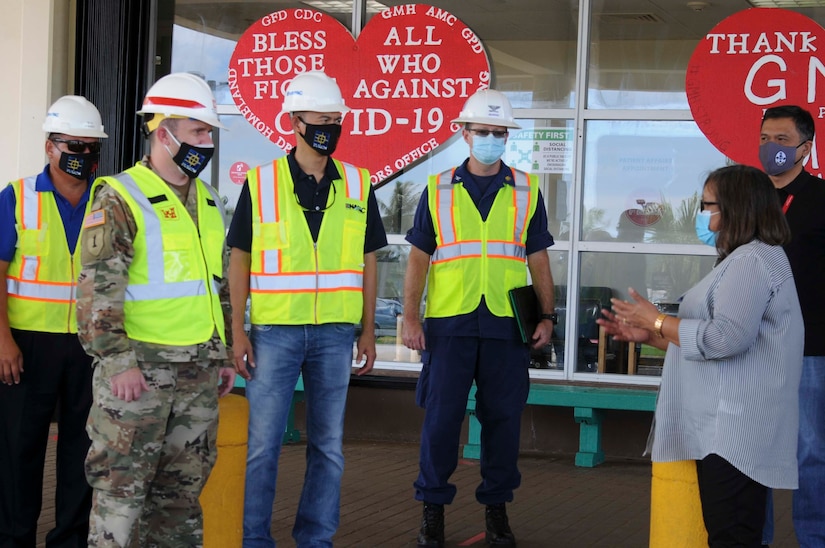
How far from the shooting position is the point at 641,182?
891 centimetres

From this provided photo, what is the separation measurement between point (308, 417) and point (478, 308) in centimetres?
120

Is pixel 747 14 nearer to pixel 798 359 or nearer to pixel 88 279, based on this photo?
pixel 798 359

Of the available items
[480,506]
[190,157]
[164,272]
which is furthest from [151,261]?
[480,506]

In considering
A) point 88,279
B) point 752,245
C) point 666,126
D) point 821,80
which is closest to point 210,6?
point 666,126

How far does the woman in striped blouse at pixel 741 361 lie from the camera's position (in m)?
3.98

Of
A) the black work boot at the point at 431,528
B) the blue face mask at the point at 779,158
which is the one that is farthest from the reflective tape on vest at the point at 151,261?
the blue face mask at the point at 779,158

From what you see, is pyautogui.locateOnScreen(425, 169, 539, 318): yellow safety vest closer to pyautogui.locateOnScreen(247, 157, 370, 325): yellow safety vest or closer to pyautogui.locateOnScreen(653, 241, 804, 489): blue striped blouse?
pyautogui.locateOnScreen(247, 157, 370, 325): yellow safety vest

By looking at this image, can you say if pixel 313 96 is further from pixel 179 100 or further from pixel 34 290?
pixel 34 290

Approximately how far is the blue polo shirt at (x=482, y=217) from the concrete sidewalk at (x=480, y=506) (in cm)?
115

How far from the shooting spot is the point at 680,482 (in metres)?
4.36

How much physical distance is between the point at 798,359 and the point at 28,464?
3447 millimetres

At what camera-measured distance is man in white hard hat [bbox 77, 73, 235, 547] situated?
4.15m

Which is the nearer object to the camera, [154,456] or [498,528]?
[154,456]

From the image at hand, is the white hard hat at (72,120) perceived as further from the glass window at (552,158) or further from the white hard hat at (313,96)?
the glass window at (552,158)
